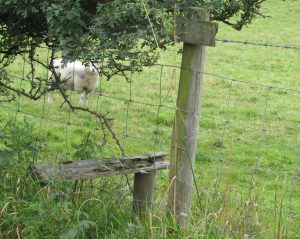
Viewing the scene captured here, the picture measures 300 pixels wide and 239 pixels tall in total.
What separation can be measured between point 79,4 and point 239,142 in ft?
21.0

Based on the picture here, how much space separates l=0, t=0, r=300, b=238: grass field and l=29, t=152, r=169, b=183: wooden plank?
105 mm

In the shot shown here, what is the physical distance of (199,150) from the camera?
9273mm

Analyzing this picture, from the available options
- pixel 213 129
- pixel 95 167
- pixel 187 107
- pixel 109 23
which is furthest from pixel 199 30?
pixel 213 129

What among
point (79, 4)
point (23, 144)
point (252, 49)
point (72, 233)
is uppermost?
point (252, 49)

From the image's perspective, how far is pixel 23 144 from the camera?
4762mm

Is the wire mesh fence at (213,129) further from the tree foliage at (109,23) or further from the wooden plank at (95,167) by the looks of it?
the tree foliage at (109,23)

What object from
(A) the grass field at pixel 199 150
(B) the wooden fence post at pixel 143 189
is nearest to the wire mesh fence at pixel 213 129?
(A) the grass field at pixel 199 150

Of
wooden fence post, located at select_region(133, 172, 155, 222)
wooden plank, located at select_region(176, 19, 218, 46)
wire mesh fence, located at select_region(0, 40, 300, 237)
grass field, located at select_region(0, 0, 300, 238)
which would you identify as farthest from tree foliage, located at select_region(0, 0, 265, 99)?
wire mesh fence, located at select_region(0, 40, 300, 237)

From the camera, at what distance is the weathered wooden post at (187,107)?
13.4 ft

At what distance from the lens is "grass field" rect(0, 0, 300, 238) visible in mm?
4066

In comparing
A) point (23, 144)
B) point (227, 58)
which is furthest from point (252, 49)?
point (23, 144)

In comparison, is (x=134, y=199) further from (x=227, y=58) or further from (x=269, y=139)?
(x=227, y=58)

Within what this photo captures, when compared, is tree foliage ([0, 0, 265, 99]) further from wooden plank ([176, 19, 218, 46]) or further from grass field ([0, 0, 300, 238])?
grass field ([0, 0, 300, 238])

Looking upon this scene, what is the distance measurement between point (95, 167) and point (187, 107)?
0.77 meters
